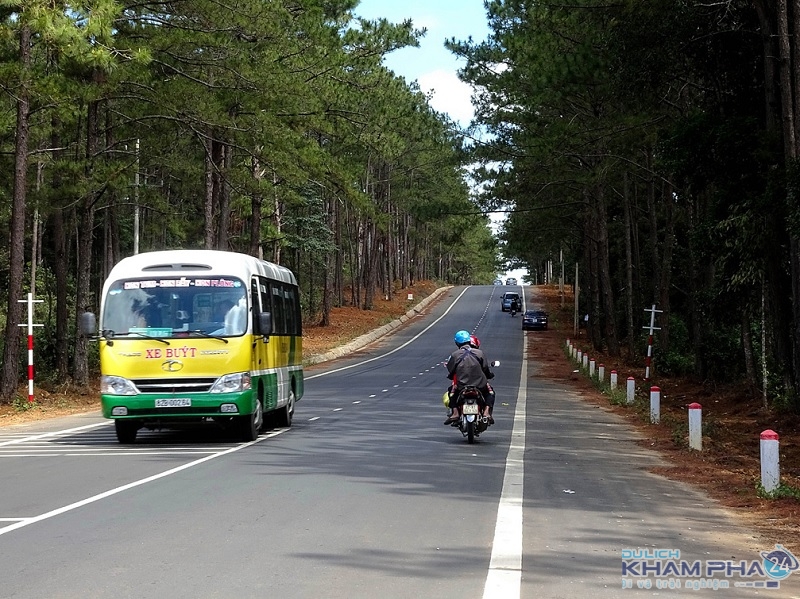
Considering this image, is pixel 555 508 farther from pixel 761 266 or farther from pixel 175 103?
pixel 175 103

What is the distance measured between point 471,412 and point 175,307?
16.4 ft

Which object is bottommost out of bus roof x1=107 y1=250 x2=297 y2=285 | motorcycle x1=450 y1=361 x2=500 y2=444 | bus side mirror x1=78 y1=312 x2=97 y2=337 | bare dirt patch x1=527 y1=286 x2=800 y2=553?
bare dirt patch x1=527 y1=286 x2=800 y2=553

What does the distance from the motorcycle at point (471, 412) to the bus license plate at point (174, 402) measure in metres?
4.30

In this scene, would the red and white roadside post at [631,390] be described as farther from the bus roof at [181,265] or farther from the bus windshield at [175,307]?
the bus windshield at [175,307]

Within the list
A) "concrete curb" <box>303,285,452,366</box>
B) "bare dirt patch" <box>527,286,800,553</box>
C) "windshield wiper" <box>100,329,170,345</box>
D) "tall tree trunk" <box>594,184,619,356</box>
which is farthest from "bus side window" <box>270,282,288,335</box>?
"concrete curb" <box>303,285,452,366</box>

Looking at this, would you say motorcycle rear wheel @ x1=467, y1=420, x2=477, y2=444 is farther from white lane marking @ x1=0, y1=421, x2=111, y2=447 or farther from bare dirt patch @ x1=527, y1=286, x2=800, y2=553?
white lane marking @ x1=0, y1=421, x2=111, y2=447

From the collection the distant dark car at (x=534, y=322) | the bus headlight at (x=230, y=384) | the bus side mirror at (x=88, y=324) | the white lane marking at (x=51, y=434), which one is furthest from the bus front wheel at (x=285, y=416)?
the distant dark car at (x=534, y=322)

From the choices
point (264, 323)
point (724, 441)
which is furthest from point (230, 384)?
point (724, 441)

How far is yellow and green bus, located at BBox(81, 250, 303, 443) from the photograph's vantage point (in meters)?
16.9

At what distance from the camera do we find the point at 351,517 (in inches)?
399

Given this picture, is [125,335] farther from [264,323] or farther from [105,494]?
[105,494]

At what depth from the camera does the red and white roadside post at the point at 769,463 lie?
480 inches

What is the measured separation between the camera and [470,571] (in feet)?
25.6

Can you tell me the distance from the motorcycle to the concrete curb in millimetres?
32294
